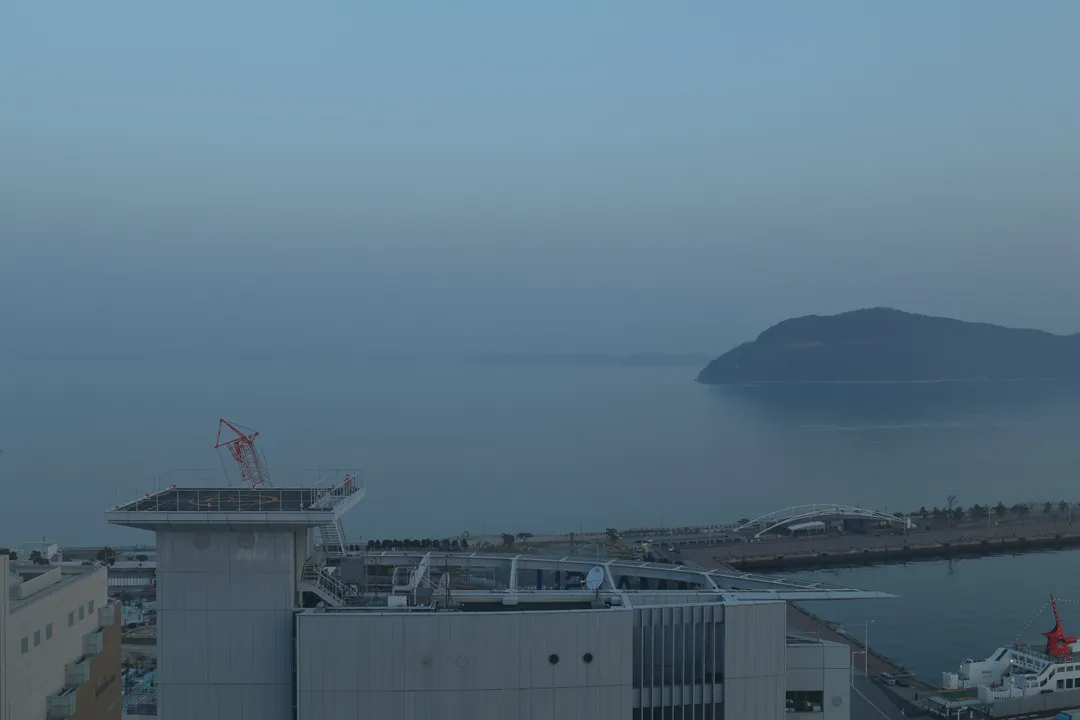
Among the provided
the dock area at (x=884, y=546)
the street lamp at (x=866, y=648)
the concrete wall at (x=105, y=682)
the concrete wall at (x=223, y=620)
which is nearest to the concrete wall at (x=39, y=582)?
the concrete wall at (x=105, y=682)

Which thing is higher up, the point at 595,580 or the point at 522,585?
the point at 595,580

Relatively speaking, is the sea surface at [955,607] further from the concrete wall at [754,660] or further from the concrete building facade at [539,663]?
the concrete building facade at [539,663]

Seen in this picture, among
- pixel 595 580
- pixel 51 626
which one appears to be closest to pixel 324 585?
pixel 595 580

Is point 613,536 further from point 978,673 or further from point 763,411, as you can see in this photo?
point 763,411

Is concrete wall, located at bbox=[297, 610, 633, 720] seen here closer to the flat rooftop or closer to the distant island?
the flat rooftop

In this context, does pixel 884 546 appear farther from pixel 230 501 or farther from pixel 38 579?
pixel 230 501

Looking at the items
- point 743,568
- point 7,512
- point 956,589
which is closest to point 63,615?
point 743,568
